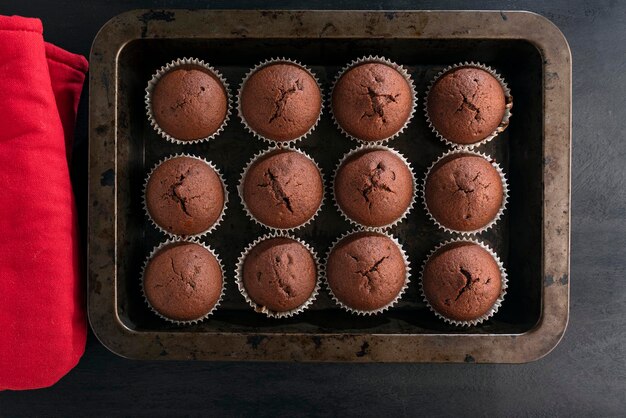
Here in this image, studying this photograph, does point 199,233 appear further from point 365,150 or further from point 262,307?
point 365,150

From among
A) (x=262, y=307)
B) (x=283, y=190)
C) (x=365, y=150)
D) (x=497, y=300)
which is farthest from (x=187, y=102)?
(x=497, y=300)

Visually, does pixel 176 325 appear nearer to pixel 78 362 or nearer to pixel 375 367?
pixel 78 362

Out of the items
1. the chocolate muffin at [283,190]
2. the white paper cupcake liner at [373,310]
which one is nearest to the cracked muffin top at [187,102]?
the chocolate muffin at [283,190]

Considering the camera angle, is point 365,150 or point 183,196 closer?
point 183,196

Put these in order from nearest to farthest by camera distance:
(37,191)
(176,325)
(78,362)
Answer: (37,191)
(176,325)
(78,362)

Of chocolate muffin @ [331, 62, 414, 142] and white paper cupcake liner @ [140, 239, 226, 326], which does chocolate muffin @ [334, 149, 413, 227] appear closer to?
chocolate muffin @ [331, 62, 414, 142]

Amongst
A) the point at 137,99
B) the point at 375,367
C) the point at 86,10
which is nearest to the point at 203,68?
the point at 137,99

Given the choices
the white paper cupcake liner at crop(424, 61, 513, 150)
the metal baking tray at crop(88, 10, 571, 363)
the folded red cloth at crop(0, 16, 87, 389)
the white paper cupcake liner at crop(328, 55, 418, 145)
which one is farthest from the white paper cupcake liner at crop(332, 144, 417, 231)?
the folded red cloth at crop(0, 16, 87, 389)
